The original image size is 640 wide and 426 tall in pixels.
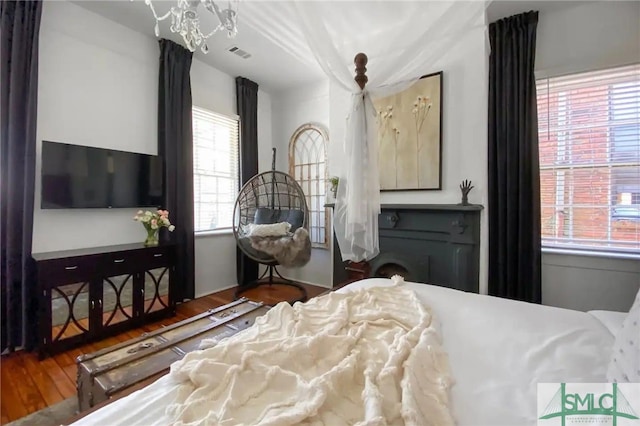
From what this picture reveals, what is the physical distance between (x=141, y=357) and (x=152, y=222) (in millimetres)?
1812

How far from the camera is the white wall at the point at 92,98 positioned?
231cm

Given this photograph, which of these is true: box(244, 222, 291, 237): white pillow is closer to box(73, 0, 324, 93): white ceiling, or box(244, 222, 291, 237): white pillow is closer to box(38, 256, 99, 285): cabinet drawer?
box(38, 256, 99, 285): cabinet drawer

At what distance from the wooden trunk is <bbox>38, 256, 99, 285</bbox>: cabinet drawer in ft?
4.04

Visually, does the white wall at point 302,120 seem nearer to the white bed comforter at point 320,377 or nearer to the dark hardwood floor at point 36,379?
the dark hardwood floor at point 36,379

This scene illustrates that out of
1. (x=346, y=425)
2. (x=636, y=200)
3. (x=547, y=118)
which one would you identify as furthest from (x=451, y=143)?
(x=346, y=425)

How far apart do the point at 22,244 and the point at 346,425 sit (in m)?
2.65

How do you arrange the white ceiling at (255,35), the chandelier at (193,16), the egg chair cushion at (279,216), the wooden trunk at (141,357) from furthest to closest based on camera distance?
the egg chair cushion at (279,216) → the white ceiling at (255,35) → the chandelier at (193,16) → the wooden trunk at (141,357)

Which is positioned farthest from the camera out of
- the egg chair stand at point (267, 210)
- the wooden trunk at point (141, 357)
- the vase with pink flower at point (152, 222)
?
the egg chair stand at point (267, 210)

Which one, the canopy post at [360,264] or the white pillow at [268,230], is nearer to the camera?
the canopy post at [360,264]

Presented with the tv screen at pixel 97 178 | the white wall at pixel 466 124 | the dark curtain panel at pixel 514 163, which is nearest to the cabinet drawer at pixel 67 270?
the tv screen at pixel 97 178

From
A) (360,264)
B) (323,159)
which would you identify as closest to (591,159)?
(360,264)

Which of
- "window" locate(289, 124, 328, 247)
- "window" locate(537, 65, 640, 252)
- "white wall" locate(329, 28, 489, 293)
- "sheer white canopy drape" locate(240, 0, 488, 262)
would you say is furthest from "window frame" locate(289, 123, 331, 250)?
"window" locate(537, 65, 640, 252)

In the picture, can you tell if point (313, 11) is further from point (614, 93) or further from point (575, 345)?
point (614, 93)

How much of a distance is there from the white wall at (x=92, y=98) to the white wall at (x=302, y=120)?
1.70 metres
